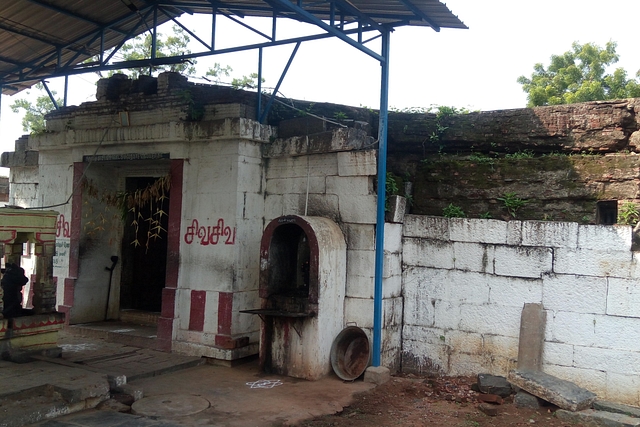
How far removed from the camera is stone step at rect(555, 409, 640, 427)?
541cm

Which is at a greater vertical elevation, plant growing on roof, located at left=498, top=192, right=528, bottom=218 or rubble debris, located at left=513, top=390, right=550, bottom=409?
plant growing on roof, located at left=498, top=192, right=528, bottom=218

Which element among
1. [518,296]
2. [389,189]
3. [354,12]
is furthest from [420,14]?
[518,296]

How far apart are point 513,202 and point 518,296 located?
1217 mm

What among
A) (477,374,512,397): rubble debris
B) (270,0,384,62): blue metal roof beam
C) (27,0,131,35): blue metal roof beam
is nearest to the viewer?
(477,374,512,397): rubble debris

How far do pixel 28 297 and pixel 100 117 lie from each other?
11.9ft

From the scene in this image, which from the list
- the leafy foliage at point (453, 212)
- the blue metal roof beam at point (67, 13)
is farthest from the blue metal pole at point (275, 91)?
the blue metal roof beam at point (67, 13)

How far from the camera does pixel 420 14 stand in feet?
23.0

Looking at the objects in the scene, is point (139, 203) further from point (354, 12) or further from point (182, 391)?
point (354, 12)

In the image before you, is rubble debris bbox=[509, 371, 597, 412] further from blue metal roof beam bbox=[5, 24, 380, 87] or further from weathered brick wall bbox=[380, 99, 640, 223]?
blue metal roof beam bbox=[5, 24, 380, 87]

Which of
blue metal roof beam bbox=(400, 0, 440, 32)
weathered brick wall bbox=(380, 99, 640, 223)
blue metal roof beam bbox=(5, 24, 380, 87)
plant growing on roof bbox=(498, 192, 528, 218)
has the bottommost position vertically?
plant growing on roof bbox=(498, 192, 528, 218)

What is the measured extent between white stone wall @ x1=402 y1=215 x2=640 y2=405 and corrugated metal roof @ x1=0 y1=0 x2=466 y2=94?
105 inches

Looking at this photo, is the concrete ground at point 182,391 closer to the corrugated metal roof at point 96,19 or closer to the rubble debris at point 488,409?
the rubble debris at point 488,409

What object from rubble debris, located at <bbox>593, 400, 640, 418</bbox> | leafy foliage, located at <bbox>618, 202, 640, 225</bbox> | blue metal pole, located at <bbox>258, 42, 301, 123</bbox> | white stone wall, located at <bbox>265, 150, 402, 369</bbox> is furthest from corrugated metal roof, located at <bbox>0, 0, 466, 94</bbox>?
rubble debris, located at <bbox>593, 400, 640, 418</bbox>

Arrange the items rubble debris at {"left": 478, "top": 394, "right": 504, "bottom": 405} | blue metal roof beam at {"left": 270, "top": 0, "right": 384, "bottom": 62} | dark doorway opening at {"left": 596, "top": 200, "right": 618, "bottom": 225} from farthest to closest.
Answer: dark doorway opening at {"left": 596, "top": 200, "right": 618, "bottom": 225}, blue metal roof beam at {"left": 270, "top": 0, "right": 384, "bottom": 62}, rubble debris at {"left": 478, "top": 394, "right": 504, "bottom": 405}
